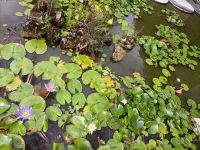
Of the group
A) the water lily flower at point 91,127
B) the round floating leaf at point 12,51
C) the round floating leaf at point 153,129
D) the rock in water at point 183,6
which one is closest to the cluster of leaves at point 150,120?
the round floating leaf at point 153,129

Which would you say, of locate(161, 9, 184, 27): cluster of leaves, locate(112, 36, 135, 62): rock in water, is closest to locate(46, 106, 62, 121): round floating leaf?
locate(112, 36, 135, 62): rock in water

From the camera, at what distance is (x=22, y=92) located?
10.4 ft

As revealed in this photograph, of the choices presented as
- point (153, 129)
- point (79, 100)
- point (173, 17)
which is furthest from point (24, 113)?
point (173, 17)

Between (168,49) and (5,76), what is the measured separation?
9.86ft

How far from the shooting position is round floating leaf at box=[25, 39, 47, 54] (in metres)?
3.82

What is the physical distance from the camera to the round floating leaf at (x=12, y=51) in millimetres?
3566

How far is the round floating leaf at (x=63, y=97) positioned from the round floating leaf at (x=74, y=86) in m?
0.09

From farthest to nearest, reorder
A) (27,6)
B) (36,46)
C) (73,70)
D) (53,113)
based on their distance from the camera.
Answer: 1. (27,6)
2. (36,46)
3. (73,70)
4. (53,113)

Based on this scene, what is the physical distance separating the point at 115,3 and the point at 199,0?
2925 mm

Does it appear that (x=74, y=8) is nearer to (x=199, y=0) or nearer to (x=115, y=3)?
(x=115, y=3)

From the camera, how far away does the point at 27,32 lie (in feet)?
13.1

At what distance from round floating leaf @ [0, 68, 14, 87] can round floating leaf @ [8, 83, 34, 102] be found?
0.16m

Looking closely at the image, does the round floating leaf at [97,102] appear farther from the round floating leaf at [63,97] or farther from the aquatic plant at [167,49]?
the aquatic plant at [167,49]

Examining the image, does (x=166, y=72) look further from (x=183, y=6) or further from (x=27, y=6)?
(x=183, y=6)
